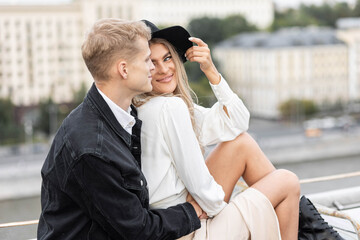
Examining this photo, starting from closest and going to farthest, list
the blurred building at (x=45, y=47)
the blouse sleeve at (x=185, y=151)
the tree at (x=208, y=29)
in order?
1. the blouse sleeve at (x=185, y=151)
2. the blurred building at (x=45, y=47)
3. the tree at (x=208, y=29)

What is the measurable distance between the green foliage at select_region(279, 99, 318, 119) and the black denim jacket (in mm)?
18727

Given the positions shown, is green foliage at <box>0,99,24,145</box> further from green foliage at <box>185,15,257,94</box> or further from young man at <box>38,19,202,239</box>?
young man at <box>38,19,202,239</box>

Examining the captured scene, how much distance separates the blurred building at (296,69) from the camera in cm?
2009

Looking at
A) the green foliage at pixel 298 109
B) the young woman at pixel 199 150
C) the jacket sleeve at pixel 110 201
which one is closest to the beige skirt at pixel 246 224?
the young woman at pixel 199 150

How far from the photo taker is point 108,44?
76 centimetres

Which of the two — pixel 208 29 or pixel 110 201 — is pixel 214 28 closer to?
pixel 208 29

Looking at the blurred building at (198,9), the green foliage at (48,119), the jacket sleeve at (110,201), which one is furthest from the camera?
the blurred building at (198,9)

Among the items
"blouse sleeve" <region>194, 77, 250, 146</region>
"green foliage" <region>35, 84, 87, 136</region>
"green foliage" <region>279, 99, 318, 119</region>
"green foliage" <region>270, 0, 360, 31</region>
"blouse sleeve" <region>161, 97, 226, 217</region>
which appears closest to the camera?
"blouse sleeve" <region>161, 97, 226, 217</region>

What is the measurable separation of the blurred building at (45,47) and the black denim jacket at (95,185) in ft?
65.9

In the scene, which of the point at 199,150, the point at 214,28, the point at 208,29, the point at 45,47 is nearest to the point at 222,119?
the point at 199,150

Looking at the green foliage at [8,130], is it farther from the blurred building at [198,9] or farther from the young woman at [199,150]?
the young woman at [199,150]

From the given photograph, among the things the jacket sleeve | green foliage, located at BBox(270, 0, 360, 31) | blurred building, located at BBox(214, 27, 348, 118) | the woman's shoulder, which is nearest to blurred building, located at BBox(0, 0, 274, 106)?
blurred building, located at BBox(214, 27, 348, 118)

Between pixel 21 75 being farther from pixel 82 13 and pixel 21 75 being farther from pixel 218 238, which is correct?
pixel 218 238

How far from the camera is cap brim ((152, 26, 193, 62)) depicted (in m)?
0.96
